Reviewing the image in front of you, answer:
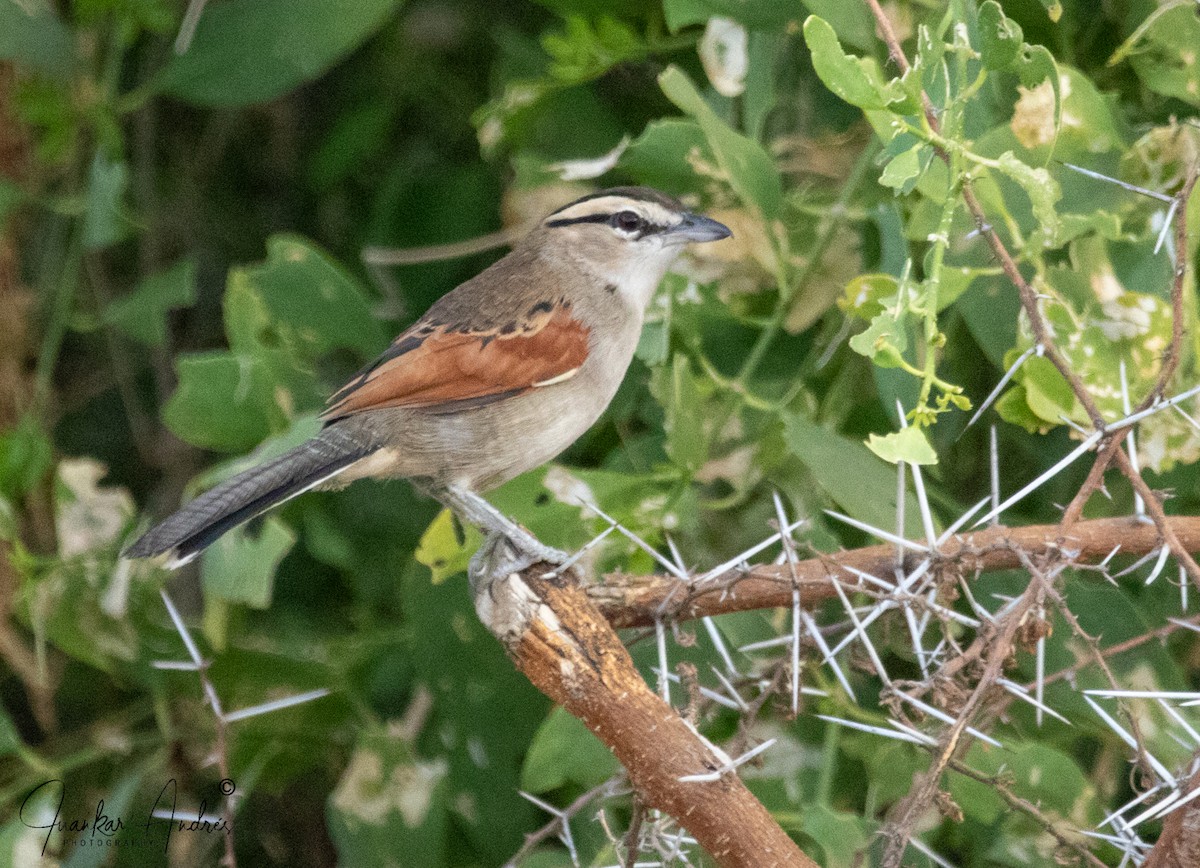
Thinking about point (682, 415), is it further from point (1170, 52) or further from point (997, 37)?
point (1170, 52)

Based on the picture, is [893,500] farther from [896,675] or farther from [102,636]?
[102,636]

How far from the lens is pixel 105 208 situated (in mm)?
3729

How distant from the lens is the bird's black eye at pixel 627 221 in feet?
11.0

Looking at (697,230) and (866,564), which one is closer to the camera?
(866,564)

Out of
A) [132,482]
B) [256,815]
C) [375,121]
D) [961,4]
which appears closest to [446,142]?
[375,121]

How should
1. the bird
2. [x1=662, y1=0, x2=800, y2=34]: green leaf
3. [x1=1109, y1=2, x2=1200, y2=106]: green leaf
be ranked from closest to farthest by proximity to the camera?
[x1=1109, y1=2, x2=1200, y2=106]: green leaf, [x1=662, y1=0, x2=800, y2=34]: green leaf, the bird

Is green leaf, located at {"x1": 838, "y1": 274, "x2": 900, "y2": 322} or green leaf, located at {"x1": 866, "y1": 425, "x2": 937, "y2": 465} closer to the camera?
green leaf, located at {"x1": 866, "y1": 425, "x2": 937, "y2": 465}

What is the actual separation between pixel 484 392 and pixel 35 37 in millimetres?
1720

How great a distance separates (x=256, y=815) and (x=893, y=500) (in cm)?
265

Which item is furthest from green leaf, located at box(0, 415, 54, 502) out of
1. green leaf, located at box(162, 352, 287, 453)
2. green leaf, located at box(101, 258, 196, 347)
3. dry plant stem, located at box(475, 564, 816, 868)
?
dry plant stem, located at box(475, 564, 816, 868)

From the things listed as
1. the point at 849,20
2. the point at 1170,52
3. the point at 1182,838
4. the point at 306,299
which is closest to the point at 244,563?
the point at 306,299

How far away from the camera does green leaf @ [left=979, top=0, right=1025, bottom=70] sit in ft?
6.15

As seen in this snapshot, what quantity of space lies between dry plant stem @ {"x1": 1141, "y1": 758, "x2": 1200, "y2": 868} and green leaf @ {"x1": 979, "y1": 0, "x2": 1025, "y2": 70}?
3.34 ft
